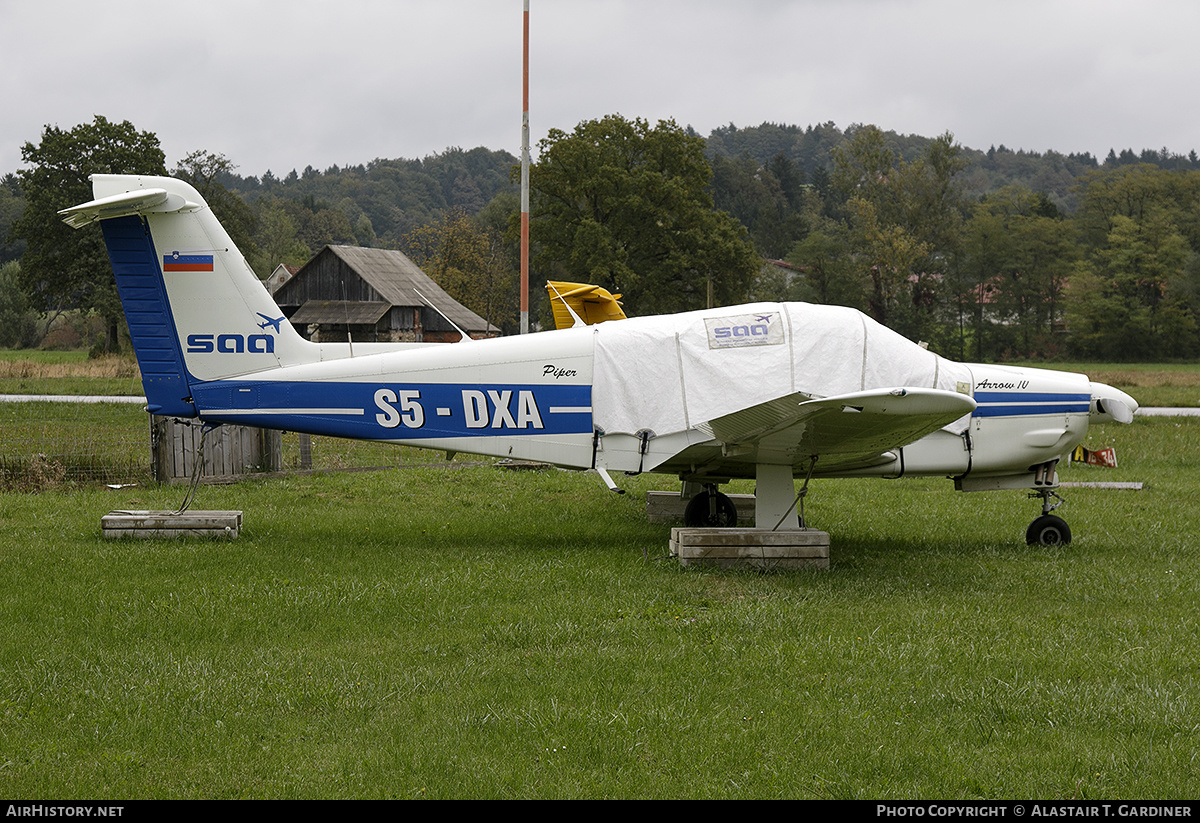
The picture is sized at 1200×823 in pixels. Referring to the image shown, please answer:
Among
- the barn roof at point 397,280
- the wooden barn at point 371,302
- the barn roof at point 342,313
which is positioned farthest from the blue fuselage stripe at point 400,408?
the barn roof at point 342,313

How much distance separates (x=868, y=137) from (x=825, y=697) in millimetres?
78238

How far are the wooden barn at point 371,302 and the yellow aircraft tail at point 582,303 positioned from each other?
1085 inches

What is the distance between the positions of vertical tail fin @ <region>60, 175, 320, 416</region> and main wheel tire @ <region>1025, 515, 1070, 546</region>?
7673 millimetres

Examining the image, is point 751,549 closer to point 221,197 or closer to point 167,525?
point 167,525

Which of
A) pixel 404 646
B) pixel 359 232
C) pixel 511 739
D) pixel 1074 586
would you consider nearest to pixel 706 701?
pixel 511 739

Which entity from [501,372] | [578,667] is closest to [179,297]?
[501,372]

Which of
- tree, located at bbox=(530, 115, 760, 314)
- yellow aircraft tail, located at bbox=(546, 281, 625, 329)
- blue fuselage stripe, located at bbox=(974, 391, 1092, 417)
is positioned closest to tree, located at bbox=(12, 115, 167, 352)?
tree, located at bbox=(530, 115, 760, 314)

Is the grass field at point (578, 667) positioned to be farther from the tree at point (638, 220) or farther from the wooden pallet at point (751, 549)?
the tree at point (638, 220)

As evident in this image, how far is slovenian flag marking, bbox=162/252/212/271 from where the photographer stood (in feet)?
29.0

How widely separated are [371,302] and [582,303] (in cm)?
3164

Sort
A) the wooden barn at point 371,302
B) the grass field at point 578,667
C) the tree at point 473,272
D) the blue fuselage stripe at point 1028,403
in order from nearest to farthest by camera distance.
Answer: the grass field at point 578,667 → the blue fuselage stripe at point 1028,403 → the wooden barn at point 371,302 → the tree at point 473,272

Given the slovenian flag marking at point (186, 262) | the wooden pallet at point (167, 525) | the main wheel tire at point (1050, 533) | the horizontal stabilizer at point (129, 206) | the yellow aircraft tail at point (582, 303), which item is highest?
the horizontal stabilizer at point (129, 206)

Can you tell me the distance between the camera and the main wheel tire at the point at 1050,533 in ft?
31.5

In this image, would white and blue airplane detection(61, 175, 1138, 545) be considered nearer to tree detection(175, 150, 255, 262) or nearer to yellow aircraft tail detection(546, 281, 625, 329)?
yellow aircraft tail detection(546, 281, 625, 329)
